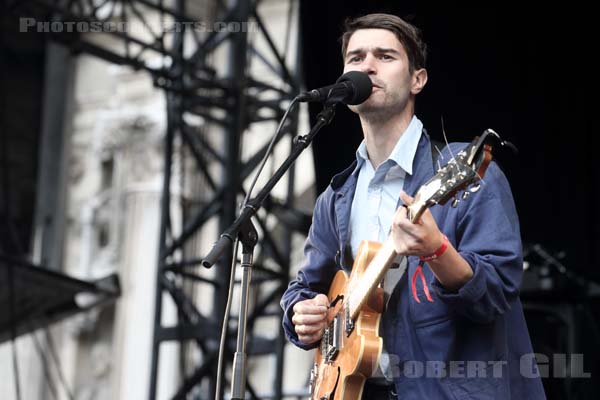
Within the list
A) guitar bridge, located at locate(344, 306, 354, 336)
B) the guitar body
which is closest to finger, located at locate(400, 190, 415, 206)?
the guitar body

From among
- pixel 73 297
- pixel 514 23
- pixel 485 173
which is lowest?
pixel 73 297

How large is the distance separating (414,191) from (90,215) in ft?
38.7

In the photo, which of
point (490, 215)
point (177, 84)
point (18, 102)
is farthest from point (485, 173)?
point (18, 102)

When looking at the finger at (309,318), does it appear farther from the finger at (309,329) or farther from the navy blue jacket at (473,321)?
the navy blue jacket at (473,321)

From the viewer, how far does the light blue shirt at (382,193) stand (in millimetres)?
2777

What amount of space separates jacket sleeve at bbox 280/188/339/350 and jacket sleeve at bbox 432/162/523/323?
19.6 inches

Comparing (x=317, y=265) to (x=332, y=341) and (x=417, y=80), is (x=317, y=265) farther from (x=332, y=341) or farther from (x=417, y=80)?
(x=417, y=80)

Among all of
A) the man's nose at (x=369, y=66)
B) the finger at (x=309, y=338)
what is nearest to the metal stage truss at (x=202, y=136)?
the finger at (x=309, y=338)

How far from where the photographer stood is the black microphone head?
2.75 meters

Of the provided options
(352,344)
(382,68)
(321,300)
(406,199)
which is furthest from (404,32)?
(352,344)

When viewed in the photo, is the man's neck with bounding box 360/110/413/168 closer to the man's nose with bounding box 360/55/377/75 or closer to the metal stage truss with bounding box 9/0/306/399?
the man's nose with bounding box 360/55/377/75

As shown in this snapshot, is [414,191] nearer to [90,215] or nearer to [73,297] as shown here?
[73,297]

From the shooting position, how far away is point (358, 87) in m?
2.75

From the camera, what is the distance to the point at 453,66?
15.9 ft
